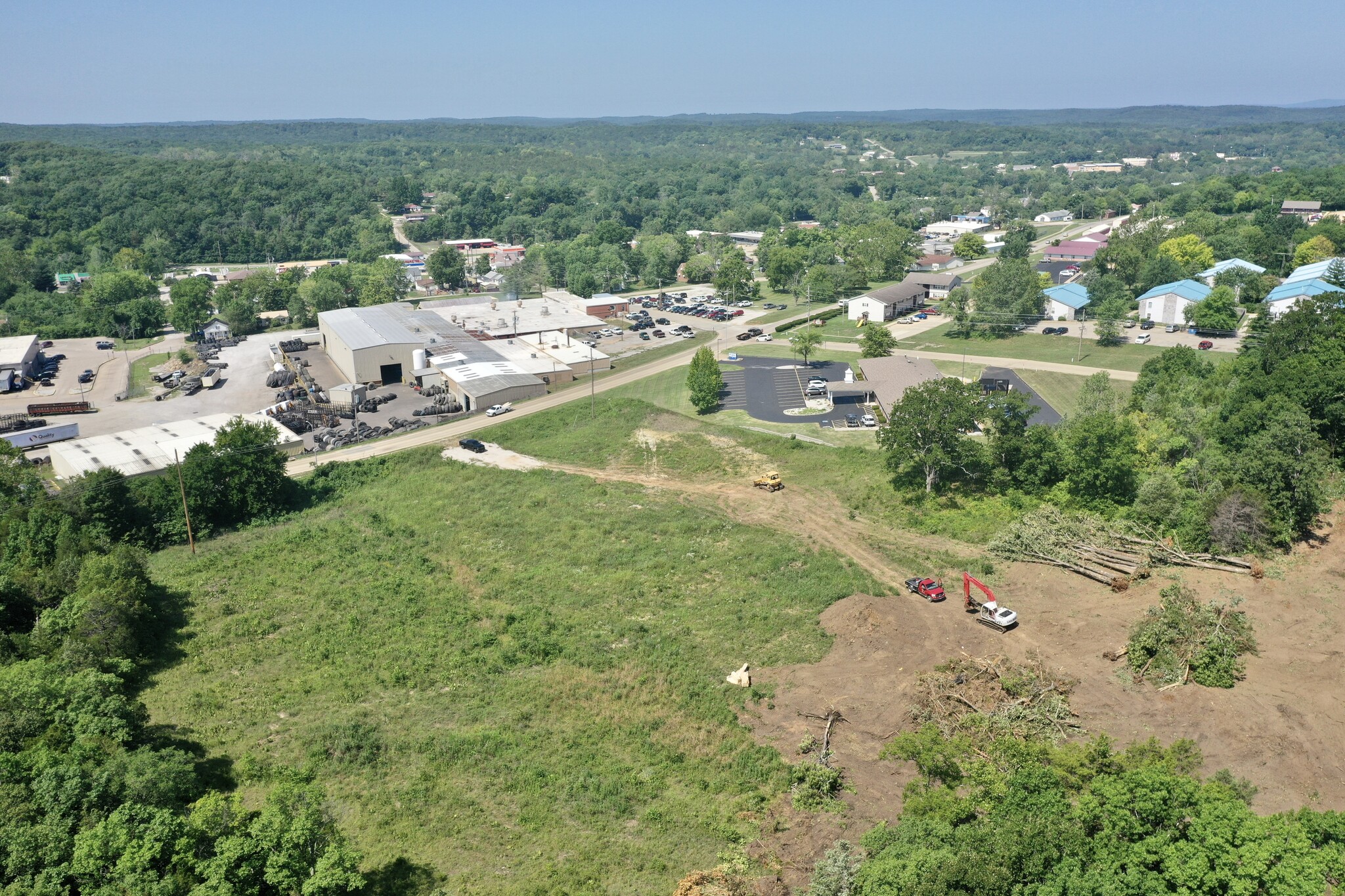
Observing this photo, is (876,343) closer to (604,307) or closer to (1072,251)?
(604,307)

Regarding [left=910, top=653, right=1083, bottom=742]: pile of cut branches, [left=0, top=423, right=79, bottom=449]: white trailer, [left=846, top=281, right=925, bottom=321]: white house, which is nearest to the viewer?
[left=910, top=653, right=1083, bottom=742]: pile of cut branches

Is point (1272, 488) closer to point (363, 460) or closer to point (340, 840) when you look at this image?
point (340, 840)

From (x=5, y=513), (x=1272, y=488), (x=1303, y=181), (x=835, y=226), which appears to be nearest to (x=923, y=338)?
(x=1272, y=488)

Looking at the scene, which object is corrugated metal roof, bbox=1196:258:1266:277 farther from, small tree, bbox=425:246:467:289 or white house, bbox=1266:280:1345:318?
small tree, bbox=425:246:467:289

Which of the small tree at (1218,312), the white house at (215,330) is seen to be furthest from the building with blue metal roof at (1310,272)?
the white house at (215,330)

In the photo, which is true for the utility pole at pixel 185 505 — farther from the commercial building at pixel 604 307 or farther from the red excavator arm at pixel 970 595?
the commercial building at pixel 604 307

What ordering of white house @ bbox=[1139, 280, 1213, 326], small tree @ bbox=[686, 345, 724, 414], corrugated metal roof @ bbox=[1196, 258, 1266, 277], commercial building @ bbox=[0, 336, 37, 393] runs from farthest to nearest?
1. corrugated metal roof @ bbox=[1196, 258, 1266, 277]
2. white house @ bbox=[1139, 280, 1213, 326]
3. commercial building @ bbox=[0, 336, 37, 393]
4. small tree @ bbox=[686, 345, 724, 414]

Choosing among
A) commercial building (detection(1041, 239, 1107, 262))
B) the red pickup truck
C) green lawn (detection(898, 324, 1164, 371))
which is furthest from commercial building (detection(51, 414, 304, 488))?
commercial building (detection(1041, 239, 1107, 262))

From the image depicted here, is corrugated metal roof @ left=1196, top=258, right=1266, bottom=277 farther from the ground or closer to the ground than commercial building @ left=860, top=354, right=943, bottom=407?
farther from the ground

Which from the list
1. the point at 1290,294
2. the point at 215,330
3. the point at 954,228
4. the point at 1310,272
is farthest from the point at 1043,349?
the point at 954,228
